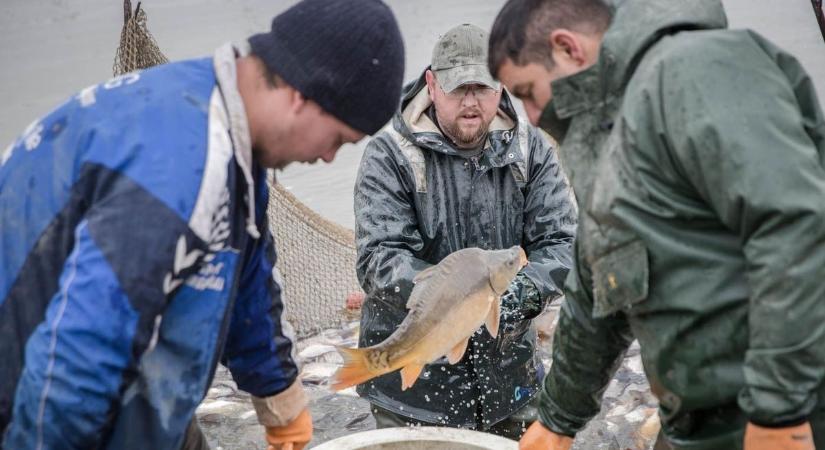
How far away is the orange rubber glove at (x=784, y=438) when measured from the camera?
169 cm

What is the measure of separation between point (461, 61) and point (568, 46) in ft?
5.10

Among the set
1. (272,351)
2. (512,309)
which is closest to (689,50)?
(272,351)

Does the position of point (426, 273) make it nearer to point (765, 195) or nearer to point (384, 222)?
point (384, 222)

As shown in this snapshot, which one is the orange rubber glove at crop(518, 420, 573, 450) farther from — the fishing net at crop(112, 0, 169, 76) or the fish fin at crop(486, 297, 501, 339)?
the fishing net at crop(112, 0, 169, 76)

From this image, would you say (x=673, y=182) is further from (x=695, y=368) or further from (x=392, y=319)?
(x=392, y=319)

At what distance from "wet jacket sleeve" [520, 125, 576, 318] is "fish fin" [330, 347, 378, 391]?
917mm

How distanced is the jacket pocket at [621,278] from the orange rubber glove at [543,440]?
0.64 m

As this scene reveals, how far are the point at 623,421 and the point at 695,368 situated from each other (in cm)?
324

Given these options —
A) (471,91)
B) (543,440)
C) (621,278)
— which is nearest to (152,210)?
(621,278)

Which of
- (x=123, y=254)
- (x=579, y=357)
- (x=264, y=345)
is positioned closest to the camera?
(x=123, y=254)

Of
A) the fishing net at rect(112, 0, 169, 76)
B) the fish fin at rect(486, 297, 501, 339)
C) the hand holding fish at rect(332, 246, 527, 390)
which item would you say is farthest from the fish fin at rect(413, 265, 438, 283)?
the fishing net at rect(112, 0, 169, 76)

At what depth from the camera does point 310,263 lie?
6.22 meters

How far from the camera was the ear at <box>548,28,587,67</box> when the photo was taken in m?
2.04

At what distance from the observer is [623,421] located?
16.3 feet
